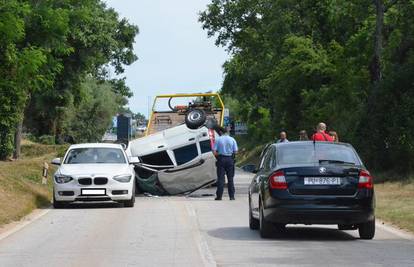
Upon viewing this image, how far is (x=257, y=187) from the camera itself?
15.0 meters

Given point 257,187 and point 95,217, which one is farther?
point 95,217

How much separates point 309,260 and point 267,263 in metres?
0.61

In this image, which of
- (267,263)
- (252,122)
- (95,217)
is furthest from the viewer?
(252,122)

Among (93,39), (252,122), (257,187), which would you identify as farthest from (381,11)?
(252,122)

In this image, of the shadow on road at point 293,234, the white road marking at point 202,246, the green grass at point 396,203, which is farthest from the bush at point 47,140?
the shadow on road at point 293,234

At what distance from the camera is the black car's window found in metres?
26.5

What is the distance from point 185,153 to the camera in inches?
1046

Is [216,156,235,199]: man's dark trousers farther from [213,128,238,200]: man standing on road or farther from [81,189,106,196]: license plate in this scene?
[81,189,106,196]: license plate

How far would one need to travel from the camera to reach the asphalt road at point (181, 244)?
11578 millimetres

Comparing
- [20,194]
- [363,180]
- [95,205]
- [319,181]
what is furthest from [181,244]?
[95,205]

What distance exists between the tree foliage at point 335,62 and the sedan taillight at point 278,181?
15416 mm

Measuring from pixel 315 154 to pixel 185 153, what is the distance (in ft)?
41.6

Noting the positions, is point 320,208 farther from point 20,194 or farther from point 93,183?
point 20,194

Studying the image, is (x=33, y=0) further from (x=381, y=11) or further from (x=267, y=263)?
(x=267, y=263)
